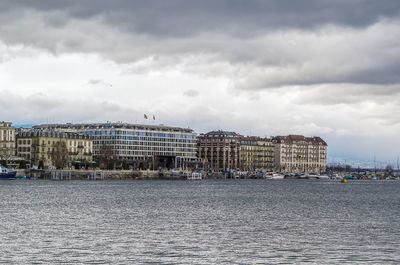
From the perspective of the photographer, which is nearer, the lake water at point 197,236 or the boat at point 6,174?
the lake water at point 197,236

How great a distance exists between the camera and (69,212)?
232 feet

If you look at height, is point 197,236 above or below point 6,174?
below

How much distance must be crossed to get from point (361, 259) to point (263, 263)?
570 cm

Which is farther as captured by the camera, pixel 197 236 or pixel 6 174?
pixel 6 174

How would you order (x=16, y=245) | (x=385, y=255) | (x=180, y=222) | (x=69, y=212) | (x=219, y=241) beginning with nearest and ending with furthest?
(x=385, y=255), (x=16, y=245), (x=219, y=241), (x=180, y=222), (x=69, y=212)

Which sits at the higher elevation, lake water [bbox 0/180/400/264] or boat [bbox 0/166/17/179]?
boat [bbox 0/166/17/179]

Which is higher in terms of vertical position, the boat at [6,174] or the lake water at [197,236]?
the boat at [6,174]

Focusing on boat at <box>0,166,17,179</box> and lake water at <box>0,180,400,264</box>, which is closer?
lake water at <box>0,180,400,264</box>

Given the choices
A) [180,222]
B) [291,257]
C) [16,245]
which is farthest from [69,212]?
[291,257]

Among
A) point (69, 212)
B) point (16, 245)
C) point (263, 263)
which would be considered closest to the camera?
point (263, 263)

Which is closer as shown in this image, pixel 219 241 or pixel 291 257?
pixel 291 257

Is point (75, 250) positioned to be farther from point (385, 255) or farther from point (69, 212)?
point (69, 212)

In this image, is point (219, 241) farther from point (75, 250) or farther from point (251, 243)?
point (75, 250)

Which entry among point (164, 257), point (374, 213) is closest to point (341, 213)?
point (374, 213)
